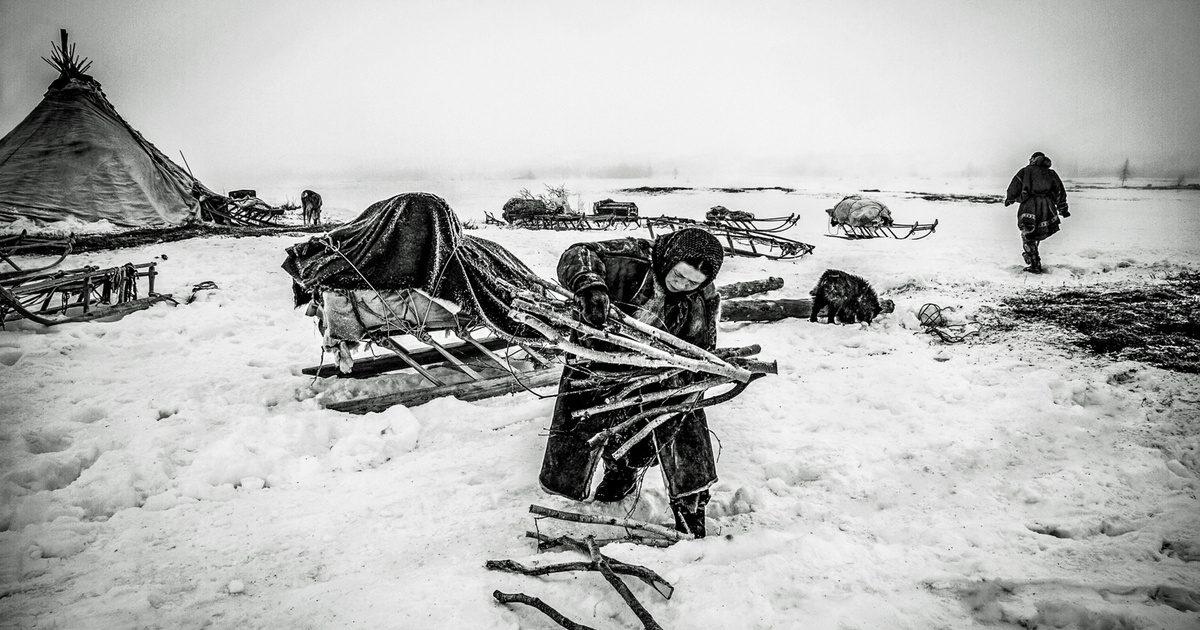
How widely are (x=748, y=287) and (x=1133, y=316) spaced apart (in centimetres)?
451

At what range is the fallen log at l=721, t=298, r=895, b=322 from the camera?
272 inches

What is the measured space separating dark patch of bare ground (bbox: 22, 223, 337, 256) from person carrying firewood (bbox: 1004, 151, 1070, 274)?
569 inches

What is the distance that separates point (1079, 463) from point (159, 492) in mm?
5813

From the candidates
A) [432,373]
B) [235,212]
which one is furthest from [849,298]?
[235,212]

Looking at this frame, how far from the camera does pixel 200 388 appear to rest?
4.34m

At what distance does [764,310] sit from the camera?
22.6ft

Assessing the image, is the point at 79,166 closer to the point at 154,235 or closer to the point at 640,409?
the point at 154,235

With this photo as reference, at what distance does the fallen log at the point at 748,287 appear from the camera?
7.80 m

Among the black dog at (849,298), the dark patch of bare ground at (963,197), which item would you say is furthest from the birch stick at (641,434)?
the dark patch of bare ground at (963,197)

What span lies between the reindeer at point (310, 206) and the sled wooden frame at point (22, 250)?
7785mm

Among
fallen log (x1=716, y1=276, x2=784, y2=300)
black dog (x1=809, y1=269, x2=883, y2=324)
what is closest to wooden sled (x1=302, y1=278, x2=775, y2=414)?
fallen log (x1=716, y1=276, x2=784, y2=300)

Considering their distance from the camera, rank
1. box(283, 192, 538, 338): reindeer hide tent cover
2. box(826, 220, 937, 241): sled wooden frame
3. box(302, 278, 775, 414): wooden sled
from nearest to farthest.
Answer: box(302, 278, 775, 414): wooden sled < box(283, 192, 538, 338): reindeer hide tent cover < box(826, 220, 937, 241): sled wooden frame

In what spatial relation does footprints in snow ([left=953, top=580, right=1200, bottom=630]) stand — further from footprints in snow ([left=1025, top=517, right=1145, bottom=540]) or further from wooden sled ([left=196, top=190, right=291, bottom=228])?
wooden sled ([left=196, top=190, right=291, bottom=228])

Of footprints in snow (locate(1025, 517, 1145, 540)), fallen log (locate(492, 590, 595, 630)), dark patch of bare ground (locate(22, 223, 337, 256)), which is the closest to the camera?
fallen log (locate(492, 590, 595, 630))
